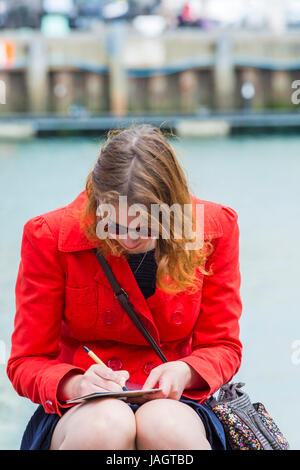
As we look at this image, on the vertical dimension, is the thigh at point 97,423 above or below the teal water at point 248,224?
above

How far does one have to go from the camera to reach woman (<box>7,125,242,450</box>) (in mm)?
1713

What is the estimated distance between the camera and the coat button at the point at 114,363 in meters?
1.96

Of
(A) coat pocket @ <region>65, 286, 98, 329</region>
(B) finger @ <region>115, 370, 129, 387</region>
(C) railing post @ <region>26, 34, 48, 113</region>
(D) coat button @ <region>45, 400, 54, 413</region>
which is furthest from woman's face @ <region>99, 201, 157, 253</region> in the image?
(C) railing post @ <region>26, 34, 48, 113</region>

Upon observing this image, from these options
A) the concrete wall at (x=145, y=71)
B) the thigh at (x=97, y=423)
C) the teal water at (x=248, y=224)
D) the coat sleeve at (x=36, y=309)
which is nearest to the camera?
the thigh at (x=97, y=423)

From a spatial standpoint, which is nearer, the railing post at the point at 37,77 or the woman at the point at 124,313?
the woman at the point at 124,313

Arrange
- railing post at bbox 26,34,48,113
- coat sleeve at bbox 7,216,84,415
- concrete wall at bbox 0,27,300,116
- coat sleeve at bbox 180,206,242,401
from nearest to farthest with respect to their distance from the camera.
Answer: coat sleeve at bbox 7,216,84,415 → coat sleeve at bbox 180,206,242,401 → railing post at bbox 26,34,48,113 → concrete wall at bbox 0,27,300,116

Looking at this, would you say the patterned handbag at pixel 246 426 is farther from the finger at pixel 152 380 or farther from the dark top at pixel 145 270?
the dark top at pixel 145 270

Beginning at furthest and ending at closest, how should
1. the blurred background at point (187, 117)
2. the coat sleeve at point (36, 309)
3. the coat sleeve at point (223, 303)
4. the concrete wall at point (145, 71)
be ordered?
the concrete wall at point (145, 71)
the blurred background at point (187, 117)
the coat sleeve at point (223, 303)
the coat sleeve at point (36, 309)

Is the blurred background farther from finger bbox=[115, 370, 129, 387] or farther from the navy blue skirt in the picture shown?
finger bbox=[115, 370, 129, 387]

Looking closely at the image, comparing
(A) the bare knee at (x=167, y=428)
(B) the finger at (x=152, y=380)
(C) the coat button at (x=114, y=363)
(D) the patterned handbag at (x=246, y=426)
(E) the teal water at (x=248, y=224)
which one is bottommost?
(E) the teal water at (x=248, y=224)

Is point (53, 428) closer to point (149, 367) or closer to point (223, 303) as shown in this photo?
point (149, 367)

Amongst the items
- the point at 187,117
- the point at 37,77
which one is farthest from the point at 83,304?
the point at 37,77

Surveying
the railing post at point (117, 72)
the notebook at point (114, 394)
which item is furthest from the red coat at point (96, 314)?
the railing post at point (117, 72)
